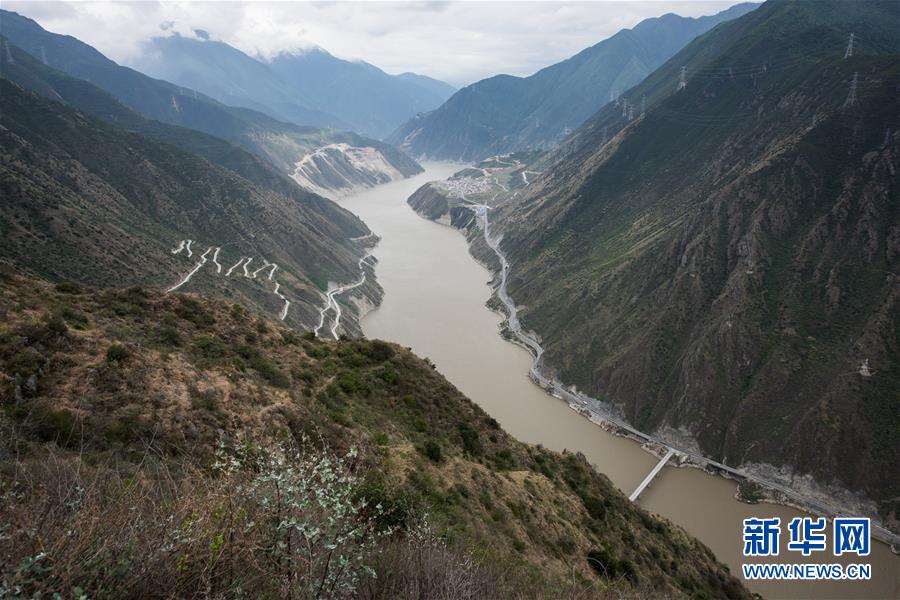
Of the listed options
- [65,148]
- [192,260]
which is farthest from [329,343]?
[65,148]

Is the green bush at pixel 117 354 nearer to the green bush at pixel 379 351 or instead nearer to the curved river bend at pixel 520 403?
the green bush at pixel 379 351

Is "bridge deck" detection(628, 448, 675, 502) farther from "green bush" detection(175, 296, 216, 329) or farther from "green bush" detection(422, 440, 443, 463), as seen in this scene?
"green bush" detection(175, 296, 216, 329)

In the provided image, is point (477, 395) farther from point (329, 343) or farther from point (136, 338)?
point (136, 338)

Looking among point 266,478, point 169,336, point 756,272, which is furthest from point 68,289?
point 756,272

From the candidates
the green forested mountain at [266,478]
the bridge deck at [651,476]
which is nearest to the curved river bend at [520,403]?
the bridge deck at [651,476]

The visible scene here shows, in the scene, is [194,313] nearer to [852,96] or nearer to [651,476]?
[651,476]
